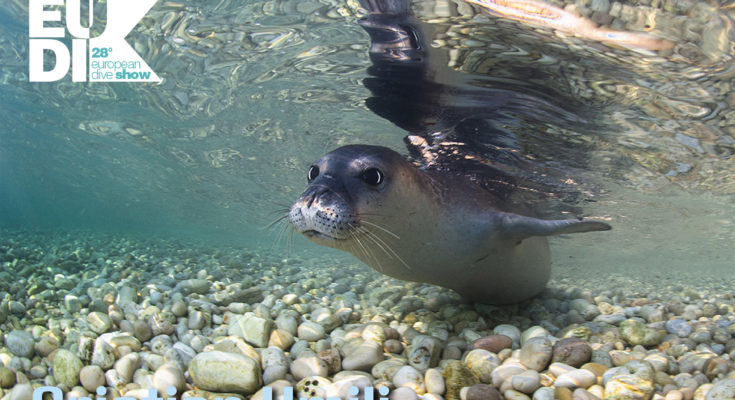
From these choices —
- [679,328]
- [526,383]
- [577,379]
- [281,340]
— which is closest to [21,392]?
[281,340]

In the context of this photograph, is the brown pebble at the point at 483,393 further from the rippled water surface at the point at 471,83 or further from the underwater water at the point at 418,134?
the rippled water surface at the point at 471,83

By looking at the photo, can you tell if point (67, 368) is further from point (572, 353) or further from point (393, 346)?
point (572, 353)

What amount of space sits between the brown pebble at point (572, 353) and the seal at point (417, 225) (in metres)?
1.15

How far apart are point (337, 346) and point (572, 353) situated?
4.98 feet

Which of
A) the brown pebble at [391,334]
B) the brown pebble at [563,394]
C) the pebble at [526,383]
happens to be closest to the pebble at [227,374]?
the brown pebble at [391,334]

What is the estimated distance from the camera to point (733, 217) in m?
12.8

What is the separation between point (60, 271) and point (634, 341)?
6.62 meters

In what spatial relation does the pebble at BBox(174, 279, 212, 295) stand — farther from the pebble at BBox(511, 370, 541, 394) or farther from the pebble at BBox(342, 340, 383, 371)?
the pebble at BBox(511, 370, 541, 394)

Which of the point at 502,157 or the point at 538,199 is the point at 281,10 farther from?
the point at 538,199

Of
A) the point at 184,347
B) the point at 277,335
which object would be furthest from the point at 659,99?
the point at 184,347

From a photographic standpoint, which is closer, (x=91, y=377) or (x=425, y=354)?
(x=91, y=377)

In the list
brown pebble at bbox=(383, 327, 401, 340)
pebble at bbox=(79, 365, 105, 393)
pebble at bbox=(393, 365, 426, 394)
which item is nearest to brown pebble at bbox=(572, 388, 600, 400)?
pebble at bbox=(393, 365, 426, 394)

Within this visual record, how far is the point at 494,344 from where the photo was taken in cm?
285

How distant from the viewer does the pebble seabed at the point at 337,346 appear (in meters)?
2.26
